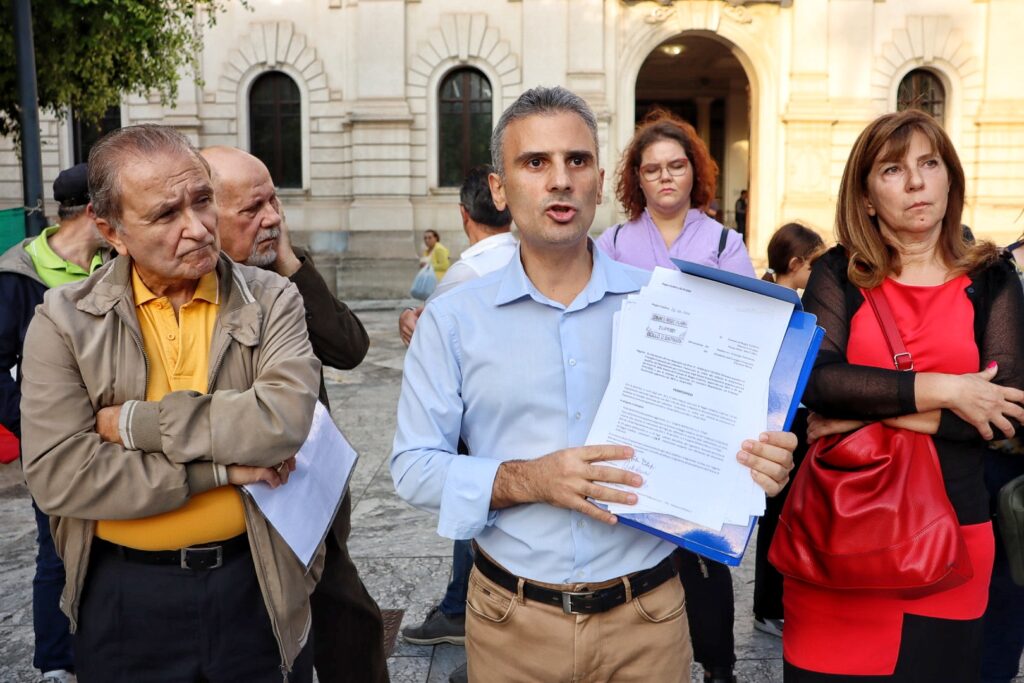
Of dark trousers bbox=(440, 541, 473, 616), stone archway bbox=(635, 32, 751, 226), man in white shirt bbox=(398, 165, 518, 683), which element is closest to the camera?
man in white shirt bbox=(398, 165, 518, 683)

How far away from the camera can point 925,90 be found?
18.4 m

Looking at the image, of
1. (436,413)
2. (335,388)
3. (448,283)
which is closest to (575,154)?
(436,413)

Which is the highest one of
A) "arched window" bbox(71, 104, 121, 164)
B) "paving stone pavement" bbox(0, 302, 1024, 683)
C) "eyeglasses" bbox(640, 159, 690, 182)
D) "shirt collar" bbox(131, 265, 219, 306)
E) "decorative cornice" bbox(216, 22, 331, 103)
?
"decorative cornice" bbox(216, 22, 331, 103)

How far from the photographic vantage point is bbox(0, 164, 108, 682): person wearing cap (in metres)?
3.25

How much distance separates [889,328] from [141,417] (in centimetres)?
192

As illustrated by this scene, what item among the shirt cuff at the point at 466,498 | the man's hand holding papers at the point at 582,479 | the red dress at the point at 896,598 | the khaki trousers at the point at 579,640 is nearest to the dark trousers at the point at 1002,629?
the red dress at the point at 896,598

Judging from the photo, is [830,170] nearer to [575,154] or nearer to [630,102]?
[630,102]

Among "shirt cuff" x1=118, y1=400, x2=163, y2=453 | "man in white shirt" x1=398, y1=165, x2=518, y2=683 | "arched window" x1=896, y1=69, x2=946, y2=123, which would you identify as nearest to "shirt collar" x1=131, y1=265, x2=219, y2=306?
"shirt cuff" x1=118, y1=400, x2=163, y2=453

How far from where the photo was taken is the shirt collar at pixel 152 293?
2240 mm

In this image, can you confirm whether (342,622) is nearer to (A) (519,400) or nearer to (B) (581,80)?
(A) (519,400)

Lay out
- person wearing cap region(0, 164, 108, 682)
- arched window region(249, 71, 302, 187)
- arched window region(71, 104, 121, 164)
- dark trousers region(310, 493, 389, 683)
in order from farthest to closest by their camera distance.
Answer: arched window region(71, 104, 121, 164), arched window region(249, 71, 302, 187), person wearing cap region(0, 164, 108, 682), dark trousers region(310, 493, 389, 683)

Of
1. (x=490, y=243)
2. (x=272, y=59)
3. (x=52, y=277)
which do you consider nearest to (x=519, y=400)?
(x=490, y=243)

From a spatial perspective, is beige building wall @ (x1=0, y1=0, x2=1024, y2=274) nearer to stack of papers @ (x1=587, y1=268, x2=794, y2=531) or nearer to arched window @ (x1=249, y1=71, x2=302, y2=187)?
arched window @ (x1=249, y1=71, x2=302, y2=187)

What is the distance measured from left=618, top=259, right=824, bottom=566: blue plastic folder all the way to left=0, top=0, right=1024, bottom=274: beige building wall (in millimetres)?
15969
